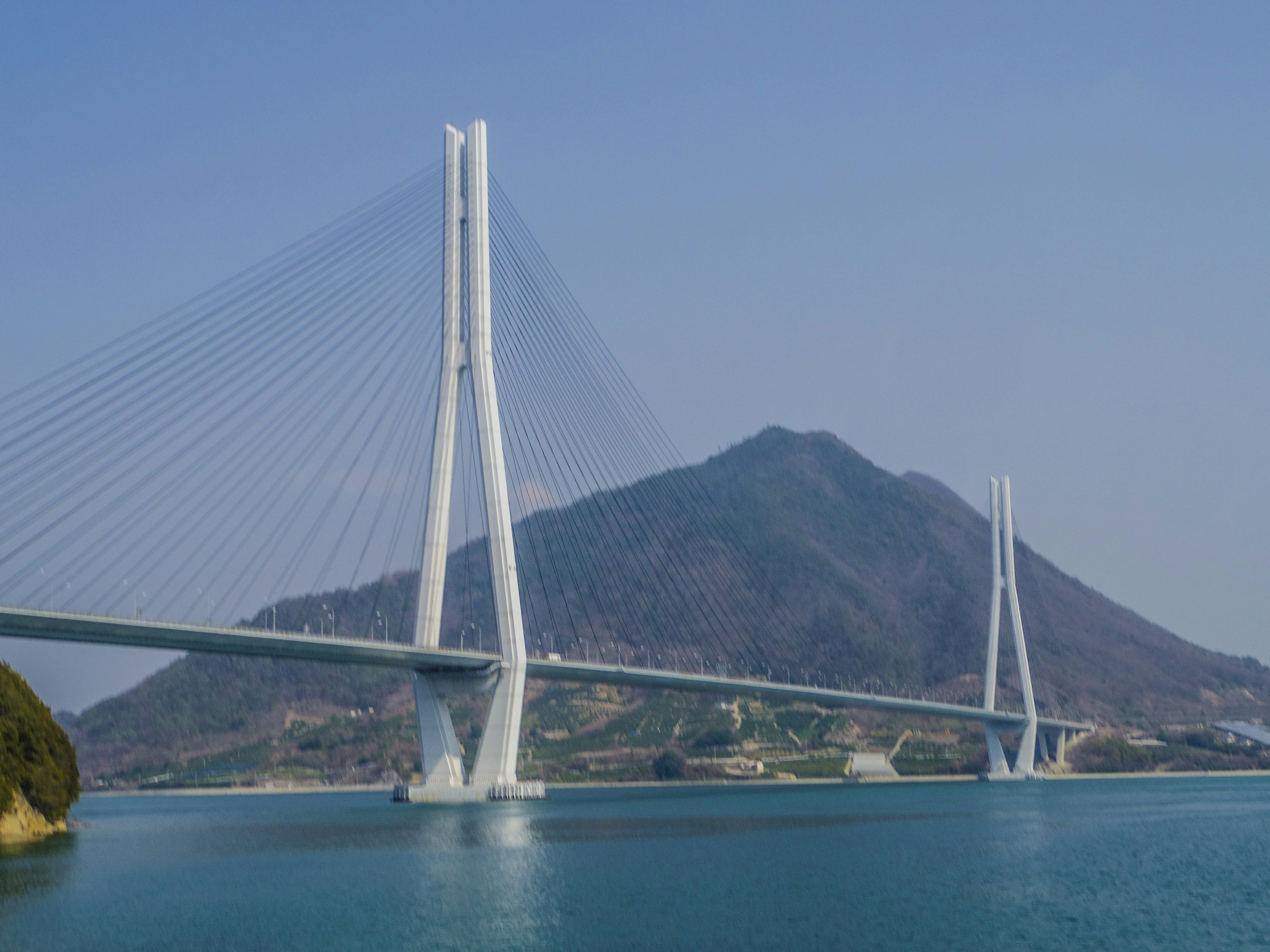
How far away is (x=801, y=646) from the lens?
452 feet

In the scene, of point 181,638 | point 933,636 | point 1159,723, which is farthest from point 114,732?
point 181,638

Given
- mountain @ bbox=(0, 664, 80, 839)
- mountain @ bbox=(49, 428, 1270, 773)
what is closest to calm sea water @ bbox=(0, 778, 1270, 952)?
mountain @ bbox=(0, 664, 80, 839)

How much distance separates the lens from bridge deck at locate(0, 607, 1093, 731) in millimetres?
34156

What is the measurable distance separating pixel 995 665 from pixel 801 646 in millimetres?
56698

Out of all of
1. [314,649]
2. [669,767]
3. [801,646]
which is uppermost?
[801,646]

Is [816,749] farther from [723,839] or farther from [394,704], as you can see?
[723,839]

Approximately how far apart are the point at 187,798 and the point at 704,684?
164 feet

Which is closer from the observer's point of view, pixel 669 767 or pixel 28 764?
pixel 28 764

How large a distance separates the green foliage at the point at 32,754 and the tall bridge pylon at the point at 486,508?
10.2 metres


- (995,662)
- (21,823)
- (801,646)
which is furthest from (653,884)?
(801,646)

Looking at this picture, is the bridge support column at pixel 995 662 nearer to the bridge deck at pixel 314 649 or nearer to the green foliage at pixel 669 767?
the green foliage at pixel 669 767

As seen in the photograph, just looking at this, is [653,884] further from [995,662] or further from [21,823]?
[995,662]

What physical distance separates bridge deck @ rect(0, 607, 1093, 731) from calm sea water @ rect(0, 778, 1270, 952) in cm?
469

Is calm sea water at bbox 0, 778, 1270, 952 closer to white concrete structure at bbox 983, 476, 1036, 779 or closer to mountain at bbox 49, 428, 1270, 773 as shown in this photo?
white concrete structure at bbox 983, 476, 1036, 779
